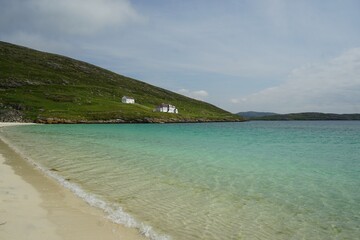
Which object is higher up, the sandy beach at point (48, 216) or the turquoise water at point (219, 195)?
the sandy beach at point (48, 216)

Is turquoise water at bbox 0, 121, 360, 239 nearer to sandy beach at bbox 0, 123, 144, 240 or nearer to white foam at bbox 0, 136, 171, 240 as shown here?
white foam at bbox 0, 136, 171, 240

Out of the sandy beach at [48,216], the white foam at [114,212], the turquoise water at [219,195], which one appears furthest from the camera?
the turquoise water at [219,195]

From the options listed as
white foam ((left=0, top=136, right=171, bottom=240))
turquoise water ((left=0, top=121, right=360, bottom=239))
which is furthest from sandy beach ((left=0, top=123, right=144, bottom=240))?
turquoise water ((left=0, top=121, right=360, bottom=239))

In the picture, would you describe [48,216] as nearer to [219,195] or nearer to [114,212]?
[114,212]

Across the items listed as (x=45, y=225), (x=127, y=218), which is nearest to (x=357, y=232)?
(x=127, y=218)

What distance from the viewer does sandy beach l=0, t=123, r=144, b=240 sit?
9.80 metres

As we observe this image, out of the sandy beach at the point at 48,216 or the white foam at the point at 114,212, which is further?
the white foam at the point at 114,212

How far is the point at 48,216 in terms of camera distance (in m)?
11.5

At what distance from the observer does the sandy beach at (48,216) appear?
9798 millimetres

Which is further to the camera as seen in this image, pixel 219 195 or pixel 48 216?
pixel 219 195

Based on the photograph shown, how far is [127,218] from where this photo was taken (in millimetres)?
11859

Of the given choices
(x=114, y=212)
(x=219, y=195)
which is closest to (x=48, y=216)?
(x=114, y=212)

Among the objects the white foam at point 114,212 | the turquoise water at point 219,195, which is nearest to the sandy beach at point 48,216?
the white foam at point 114,212

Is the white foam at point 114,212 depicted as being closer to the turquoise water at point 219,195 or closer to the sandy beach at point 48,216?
the turquoise water at point 219,195
